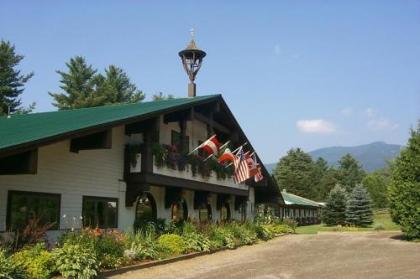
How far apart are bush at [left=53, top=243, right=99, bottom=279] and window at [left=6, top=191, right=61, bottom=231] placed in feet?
7.82

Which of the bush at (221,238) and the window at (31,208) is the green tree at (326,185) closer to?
the bush at (221,238)

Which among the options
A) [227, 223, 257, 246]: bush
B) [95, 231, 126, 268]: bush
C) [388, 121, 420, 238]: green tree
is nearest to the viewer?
[95, 231, 126, 268]: bush

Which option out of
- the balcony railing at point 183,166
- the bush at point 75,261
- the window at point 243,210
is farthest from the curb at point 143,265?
the window at point 243,210

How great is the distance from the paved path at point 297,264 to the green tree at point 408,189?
4.02 metres

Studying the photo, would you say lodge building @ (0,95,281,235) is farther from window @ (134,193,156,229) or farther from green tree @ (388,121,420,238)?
green tree @ (388,121,420,238)

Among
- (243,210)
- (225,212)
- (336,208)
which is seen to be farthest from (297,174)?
(225,212)

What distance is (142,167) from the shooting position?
19547 mm

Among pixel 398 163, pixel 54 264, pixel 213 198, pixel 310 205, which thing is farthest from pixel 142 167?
pixel 310 205

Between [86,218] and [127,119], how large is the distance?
3940mm

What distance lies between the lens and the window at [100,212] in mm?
17781

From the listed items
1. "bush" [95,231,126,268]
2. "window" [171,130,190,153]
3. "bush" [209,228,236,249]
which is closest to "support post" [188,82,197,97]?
"window" [171,130,190,153]

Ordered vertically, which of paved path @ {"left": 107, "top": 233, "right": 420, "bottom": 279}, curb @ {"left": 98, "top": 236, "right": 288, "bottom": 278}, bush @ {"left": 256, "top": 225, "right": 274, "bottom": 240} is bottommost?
paved path @ {"left": 107, "top": 233, "right": 420, "bottom": 279}

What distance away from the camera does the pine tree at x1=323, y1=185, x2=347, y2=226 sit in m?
52.6

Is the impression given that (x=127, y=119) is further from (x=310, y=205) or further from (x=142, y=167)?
(x=310, y=205)
